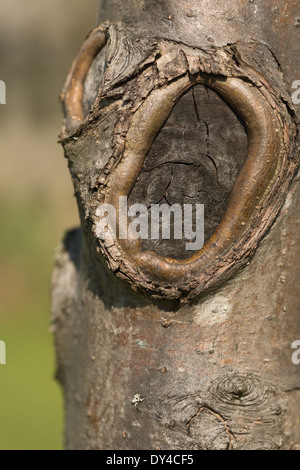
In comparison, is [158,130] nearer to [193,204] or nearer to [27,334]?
[193,204]

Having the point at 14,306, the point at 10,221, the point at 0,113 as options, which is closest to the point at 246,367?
the point at 14,306

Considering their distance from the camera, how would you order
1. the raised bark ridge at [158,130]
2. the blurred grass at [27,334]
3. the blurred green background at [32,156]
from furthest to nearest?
the blurred green background at [32,156] → the blurred grass at [27,334] → the raised bark ridge at [158,130]

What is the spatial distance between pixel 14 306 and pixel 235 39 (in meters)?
3.68

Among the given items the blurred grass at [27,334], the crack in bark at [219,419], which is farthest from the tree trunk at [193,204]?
the blurred grass at [27,334]

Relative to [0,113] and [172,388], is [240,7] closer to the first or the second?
[172,388]

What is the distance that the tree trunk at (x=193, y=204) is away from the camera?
88cm

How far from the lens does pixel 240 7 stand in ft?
2.91

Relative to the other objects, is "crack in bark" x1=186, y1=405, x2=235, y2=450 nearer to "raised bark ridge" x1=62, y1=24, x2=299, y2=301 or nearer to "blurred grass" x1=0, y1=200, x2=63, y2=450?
"raised bark ridge" x1=62, y1=24, x2=299, y2=301

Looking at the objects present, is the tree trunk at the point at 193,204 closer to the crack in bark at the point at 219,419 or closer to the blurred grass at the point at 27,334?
the crack in bark at the point at 219,419

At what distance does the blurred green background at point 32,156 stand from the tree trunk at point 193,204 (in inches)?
125

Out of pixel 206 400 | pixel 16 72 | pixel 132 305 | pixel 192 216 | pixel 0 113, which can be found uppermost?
pixel 16 72

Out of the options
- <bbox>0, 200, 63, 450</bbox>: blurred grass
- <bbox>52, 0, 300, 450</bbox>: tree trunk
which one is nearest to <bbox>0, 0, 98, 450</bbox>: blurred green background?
<bbox>0, 200, 63, 450</bbox>: blurred grass

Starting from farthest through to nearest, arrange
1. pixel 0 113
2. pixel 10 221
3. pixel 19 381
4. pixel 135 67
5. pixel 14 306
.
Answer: pixel 0 113 < pixel 10 221 < pixel 14 306 < pixel 19 381 < pixel 135 67

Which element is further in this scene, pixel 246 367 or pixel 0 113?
pixel 0 113
